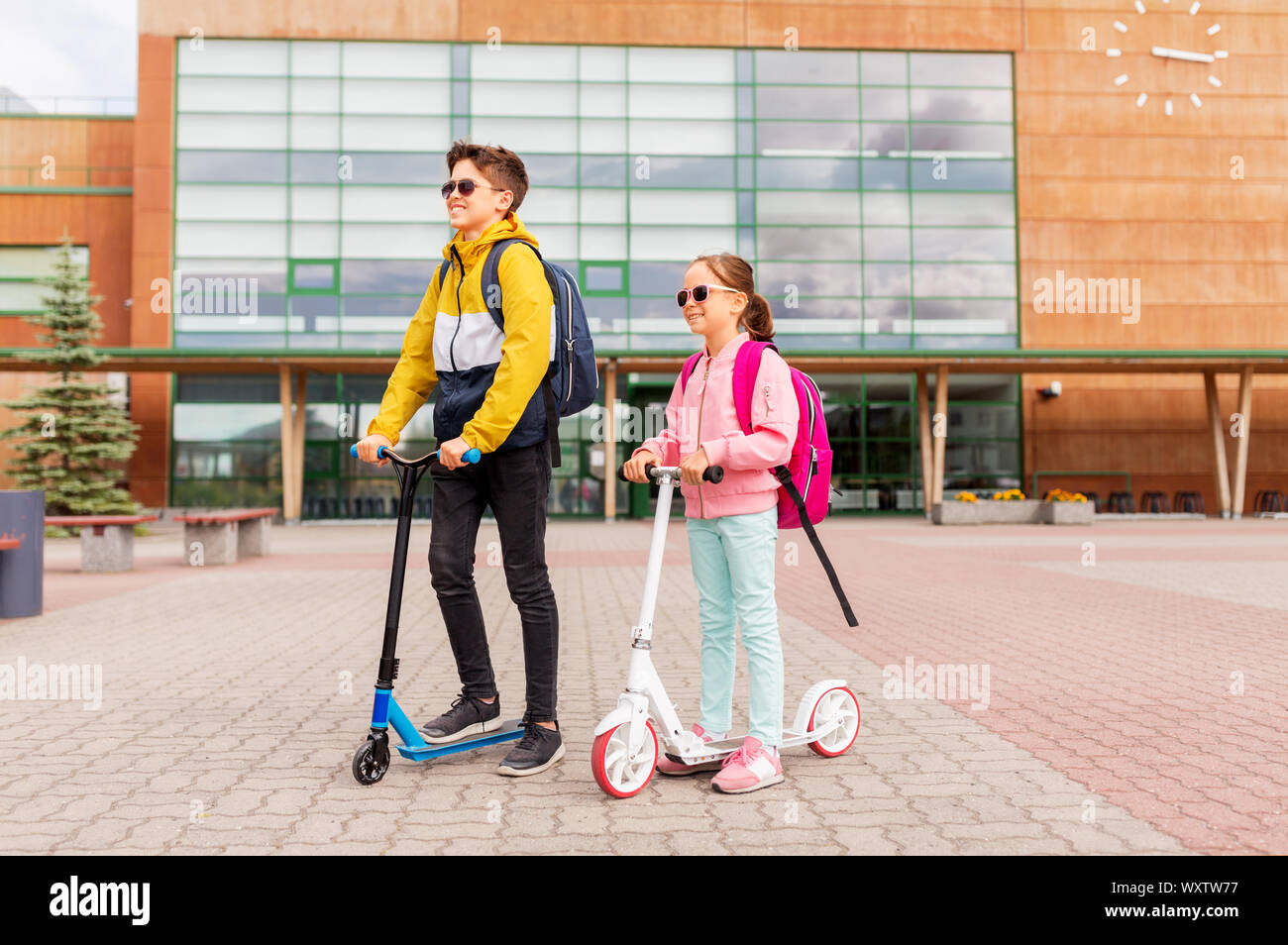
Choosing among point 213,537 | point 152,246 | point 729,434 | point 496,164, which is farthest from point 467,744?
point 152,246

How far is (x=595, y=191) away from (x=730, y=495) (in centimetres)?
2415

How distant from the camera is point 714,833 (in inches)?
116

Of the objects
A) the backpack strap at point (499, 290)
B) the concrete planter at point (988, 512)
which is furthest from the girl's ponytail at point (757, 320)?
the concrete planter at point (988, 512)

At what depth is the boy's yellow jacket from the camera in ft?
11.0

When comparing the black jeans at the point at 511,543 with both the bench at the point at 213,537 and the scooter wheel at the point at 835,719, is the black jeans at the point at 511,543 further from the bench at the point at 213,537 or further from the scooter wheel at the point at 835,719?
the bench at the point at 213,537

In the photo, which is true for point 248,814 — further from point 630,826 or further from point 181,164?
point 181,164

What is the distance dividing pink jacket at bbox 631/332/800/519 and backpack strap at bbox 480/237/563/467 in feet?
1.10

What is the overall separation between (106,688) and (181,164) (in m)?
24.6

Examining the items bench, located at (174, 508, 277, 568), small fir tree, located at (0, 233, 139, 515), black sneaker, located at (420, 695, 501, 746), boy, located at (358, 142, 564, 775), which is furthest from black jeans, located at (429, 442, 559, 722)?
small fir tree, located at (0, 233, 139, 515)

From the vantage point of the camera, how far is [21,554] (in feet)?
25.8

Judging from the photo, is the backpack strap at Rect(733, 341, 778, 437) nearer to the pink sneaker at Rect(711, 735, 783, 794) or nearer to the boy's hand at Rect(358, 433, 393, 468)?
the pink sneaker at Rect(711, 735, 783, 794)

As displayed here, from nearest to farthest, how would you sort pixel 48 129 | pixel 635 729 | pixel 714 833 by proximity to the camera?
pixel 714 833 < pixel 635 729 < pixel 48 129

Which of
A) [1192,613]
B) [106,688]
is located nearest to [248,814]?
[106,688]

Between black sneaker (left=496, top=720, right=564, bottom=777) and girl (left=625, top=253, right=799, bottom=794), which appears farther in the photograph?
black sneaker (left=496, top=720, right=564, bottom=777)
